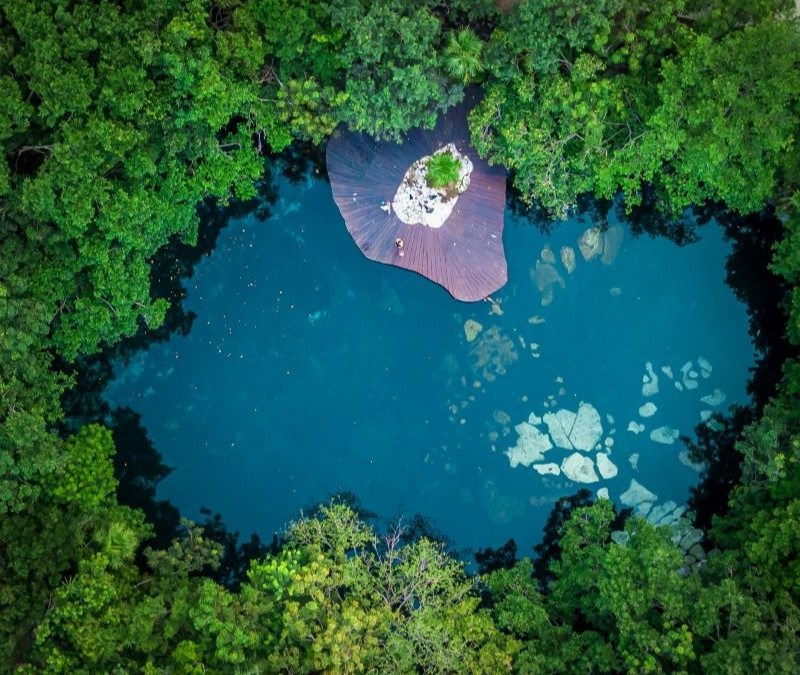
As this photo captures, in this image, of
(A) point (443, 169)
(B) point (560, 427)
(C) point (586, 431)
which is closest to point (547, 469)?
(B) point (560, 427)

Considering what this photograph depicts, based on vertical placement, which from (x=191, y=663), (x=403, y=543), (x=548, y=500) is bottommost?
(x=191, y=663)

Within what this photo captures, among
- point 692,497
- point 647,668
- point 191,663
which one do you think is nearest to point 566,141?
point 692,497

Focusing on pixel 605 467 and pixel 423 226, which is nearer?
pixel 423 226

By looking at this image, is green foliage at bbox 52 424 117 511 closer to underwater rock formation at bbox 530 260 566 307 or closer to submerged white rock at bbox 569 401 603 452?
underwater rock formation at bbox 530 260 566 307

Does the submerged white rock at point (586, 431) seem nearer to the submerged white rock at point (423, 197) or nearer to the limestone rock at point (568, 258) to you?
the limestone rock at point (568, 258)

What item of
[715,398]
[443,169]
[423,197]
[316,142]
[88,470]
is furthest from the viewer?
[715,398]

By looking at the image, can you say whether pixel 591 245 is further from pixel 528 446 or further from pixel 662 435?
pixel 528 446

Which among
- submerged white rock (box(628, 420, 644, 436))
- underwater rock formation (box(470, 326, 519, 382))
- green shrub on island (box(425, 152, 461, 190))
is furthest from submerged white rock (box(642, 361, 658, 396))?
green shrub on island (box(425, 152, 461, 190))

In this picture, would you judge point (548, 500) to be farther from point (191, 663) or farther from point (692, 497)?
point (191, 663)
